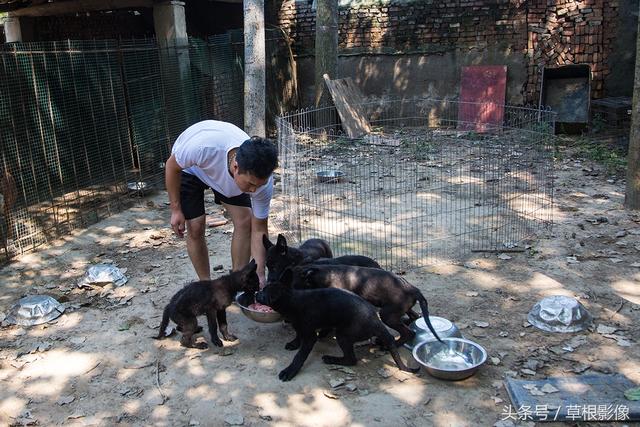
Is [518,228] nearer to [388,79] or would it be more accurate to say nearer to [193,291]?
[193,291]

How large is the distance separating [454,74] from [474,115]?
1096 millimetres

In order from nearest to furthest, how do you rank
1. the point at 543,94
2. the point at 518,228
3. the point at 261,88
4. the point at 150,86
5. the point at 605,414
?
1. the point at 605,414
2. the point at 518,228
3. the point at 261,88
4. the point at 150,86
5. the point at 543,94

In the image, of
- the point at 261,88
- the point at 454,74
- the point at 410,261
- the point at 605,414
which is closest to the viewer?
the point at 605,414

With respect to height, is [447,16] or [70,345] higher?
[447,16]

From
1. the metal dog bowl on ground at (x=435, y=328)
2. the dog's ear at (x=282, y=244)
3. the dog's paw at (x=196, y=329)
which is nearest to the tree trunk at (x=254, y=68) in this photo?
the dog's ear at (x=282, y=244)

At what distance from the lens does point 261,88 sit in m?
7.89

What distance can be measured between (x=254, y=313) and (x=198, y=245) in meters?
0.86

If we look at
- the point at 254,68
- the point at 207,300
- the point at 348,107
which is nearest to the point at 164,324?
the point at 207,300

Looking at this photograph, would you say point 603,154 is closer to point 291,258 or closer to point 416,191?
point 416,191

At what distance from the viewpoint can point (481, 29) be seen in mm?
13234

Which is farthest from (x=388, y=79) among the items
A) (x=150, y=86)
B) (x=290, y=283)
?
(x=290, y=283)

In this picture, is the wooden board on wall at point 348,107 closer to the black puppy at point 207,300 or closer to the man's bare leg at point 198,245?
the man's bare leg at point 198,245

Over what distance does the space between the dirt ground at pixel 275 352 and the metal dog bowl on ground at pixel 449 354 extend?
9 centimetres

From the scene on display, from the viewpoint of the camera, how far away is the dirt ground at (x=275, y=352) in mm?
3748
